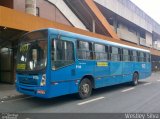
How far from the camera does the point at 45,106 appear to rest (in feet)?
30.3

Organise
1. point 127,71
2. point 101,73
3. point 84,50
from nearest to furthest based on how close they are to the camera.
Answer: point 84,50 → point 101,73 → point 127,71

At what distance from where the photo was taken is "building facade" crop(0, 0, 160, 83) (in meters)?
13.6

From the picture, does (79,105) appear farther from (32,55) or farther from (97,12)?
(97,12)

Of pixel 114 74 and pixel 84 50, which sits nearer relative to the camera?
pixel 84 50

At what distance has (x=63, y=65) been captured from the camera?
9422 millimetres

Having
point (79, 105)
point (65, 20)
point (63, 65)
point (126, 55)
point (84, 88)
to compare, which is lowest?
point (79, 105)

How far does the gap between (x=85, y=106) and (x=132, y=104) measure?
1920 millimetres

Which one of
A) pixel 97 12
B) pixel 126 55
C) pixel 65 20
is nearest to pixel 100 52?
pixel 126 55

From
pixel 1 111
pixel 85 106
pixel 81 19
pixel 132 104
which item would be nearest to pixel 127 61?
pixel 132 104

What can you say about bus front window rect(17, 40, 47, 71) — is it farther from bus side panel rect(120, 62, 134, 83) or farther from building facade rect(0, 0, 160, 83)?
bus side panel rect(120, 62, 134, 83)

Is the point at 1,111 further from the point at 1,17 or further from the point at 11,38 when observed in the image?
the point at 11,38

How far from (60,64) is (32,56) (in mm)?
1134

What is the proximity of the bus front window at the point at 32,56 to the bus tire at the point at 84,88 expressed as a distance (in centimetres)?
230

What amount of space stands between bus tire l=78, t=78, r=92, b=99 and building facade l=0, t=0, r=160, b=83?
4.96 meters
